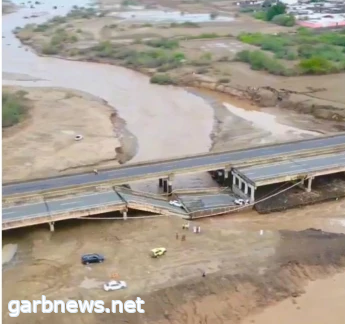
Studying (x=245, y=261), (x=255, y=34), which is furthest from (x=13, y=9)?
(x=245, y=261)

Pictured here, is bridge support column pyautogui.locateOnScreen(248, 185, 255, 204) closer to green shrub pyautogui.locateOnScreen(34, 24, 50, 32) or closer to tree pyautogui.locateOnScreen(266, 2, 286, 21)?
green shrub pyautogui.locateOnScreen(34, 24, 50, 32)

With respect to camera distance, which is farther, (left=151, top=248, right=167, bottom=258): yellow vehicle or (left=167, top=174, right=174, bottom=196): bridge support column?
(left=167, top=174, right=174, bottom=196): bridge support column

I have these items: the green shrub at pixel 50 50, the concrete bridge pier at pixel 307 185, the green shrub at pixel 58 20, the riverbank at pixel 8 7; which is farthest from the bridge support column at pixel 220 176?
the riverbank at pixel 8 7

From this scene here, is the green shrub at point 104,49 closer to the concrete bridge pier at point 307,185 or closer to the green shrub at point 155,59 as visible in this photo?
the green shrub at point 155,59

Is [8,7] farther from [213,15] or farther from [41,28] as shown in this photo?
[213,15]

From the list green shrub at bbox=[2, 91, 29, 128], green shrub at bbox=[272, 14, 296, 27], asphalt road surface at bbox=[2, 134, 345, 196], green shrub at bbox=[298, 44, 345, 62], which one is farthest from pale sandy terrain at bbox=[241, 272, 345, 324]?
green shrub at bbox=[272, 14, 296, 27]

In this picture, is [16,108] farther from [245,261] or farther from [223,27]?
[223,27]
